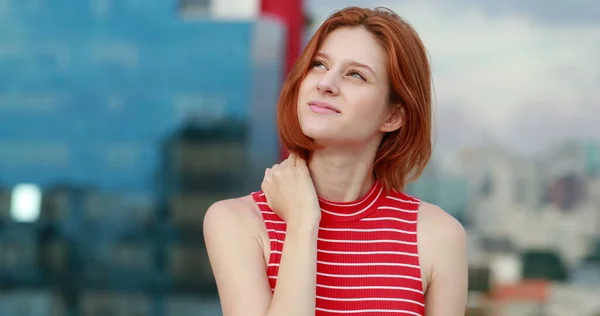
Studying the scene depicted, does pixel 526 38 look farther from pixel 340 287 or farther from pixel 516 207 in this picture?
pixel 340 287

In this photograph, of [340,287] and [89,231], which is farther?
[89,231]

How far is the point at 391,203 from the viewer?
134 cm

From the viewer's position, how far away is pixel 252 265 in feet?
4.01

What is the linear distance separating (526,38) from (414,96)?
16.2ft

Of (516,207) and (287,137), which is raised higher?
(287,137)

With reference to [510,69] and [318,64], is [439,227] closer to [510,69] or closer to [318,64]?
[318,64]

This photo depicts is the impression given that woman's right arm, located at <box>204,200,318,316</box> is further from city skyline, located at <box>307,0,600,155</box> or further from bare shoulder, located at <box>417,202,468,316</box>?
city skyline, located at <box>307,0,600,155</box>

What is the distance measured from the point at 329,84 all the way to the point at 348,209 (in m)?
0.19

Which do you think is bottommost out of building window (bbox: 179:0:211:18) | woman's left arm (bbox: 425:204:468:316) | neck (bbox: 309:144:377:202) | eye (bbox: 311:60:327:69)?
building window (bbox: 179:0:211:18)

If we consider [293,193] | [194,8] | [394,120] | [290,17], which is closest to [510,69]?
[290,17]

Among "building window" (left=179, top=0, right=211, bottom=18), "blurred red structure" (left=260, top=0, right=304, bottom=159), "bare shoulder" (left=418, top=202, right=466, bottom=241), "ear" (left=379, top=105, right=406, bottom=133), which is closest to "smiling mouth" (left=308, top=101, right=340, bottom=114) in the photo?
"ear" (left=379, top=105, right=406, bottom=133)

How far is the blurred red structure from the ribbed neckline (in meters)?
4.70

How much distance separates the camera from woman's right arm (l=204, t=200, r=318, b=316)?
117cm

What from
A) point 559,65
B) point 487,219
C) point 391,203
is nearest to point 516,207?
point 487,219
